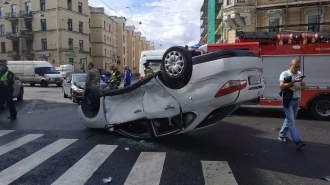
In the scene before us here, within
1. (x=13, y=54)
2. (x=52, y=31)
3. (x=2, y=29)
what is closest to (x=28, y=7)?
(x=52, y=31)

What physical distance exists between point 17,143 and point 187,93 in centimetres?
384

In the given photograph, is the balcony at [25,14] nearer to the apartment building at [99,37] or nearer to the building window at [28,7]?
the building window at [28,7]

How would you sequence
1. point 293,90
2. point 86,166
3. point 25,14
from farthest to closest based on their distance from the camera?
1. point 25,14
2. point 293,90
3. point 86,166

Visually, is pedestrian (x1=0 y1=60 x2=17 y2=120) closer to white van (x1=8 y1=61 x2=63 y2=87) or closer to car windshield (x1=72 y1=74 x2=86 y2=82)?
car windshield (x1=72 y1=74 x2=86 y2=82)

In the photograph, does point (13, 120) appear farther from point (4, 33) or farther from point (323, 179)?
point (4, 33)

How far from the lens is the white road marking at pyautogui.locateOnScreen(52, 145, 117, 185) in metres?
3.71

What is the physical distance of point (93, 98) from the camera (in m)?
6.28

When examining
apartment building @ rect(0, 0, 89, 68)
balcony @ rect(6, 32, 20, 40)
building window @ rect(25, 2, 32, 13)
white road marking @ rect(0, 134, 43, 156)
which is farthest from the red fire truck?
balcony @ rect(6, 32, 20, 40)

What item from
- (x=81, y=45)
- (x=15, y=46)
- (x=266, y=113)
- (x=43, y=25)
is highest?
(x=43, y=25)

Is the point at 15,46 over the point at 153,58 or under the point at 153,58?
over

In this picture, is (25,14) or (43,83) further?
(25,14)

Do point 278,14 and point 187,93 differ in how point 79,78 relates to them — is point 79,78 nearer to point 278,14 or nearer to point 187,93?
point 187,93

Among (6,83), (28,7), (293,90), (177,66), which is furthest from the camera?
(28,7)

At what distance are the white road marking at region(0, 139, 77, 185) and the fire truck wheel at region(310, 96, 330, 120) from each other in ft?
22.8
